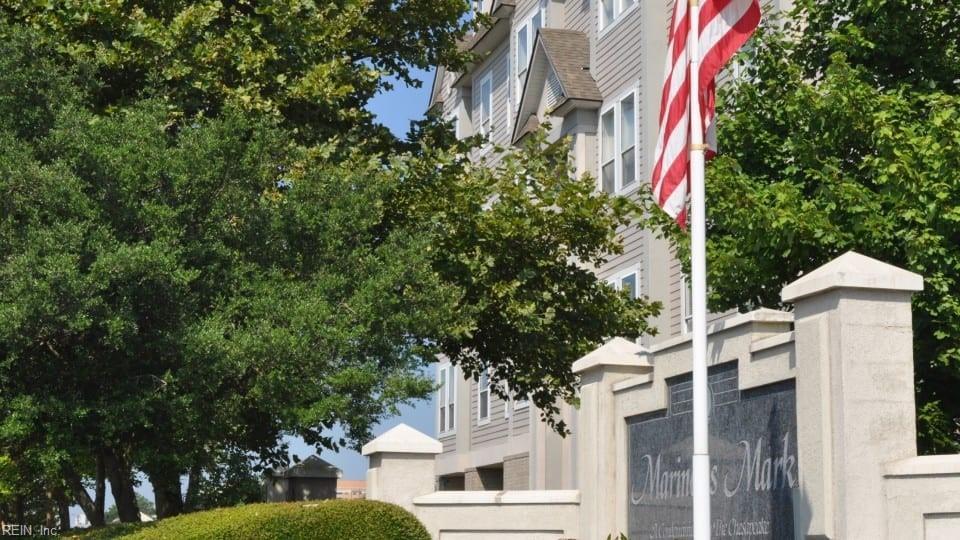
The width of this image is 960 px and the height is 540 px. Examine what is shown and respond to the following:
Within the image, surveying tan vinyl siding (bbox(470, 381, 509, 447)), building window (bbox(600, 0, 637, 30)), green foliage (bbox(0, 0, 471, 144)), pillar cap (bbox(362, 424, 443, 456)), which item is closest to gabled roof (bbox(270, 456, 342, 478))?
pillar cap (bbox(362, 424, 443, 456))

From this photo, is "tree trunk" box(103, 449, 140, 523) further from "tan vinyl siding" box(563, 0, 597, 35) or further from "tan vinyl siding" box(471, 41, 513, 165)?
"tan vinyl siding" box(471, 41, 513, 165)

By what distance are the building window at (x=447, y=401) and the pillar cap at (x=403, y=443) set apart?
21.8 meters

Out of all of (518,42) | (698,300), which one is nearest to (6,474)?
(698,300)

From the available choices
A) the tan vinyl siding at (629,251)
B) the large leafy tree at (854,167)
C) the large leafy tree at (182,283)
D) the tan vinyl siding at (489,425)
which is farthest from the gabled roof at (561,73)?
the large leafy tree at (854,167)

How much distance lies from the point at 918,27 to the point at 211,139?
8143mm

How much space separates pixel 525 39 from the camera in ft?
117

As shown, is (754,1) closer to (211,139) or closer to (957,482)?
(957,482)

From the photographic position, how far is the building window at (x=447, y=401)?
132 feet

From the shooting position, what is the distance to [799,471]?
10.7 m

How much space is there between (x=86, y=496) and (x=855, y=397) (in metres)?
15.7

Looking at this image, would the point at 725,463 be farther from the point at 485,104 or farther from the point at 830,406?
the point at 485,104

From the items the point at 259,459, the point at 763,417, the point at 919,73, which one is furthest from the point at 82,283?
the point at 919,73

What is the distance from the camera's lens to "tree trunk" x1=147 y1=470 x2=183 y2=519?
751 inches

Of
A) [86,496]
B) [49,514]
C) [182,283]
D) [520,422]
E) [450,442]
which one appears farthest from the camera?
[49,514]
